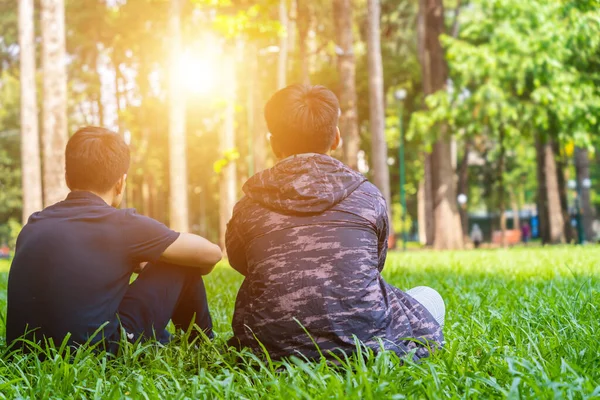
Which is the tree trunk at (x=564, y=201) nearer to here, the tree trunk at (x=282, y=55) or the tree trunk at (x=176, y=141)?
the tree trunk at (x=282, y=55)

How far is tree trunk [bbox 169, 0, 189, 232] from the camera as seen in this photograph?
16.8 meters

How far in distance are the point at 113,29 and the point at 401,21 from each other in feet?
40.8

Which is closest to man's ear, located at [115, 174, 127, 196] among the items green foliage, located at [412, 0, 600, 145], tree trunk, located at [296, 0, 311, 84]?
tree trunk, located at [296, 0, 311, 84]

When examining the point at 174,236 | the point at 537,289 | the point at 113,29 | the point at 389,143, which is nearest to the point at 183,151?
the point at 537,289

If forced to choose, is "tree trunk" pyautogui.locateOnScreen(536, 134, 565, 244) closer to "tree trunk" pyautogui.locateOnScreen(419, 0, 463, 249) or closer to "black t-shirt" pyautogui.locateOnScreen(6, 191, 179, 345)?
"tree trunk" pyautogui.locateOnScreen(419, 0, 463, 249)

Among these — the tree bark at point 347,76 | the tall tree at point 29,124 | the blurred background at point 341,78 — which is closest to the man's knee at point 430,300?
the blurred background at point 341,78

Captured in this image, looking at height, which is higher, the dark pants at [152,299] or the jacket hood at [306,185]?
the jacket hood at [306,185]

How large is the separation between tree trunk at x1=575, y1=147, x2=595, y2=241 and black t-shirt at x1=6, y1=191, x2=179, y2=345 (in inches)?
1217

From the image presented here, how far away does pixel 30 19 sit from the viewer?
20.3 meters

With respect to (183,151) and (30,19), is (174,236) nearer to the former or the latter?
(183,151)

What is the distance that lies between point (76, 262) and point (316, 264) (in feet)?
4.01

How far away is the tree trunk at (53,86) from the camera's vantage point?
498 inches

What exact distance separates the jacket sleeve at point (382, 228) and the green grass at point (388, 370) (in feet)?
1.86

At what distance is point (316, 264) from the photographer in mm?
3291
